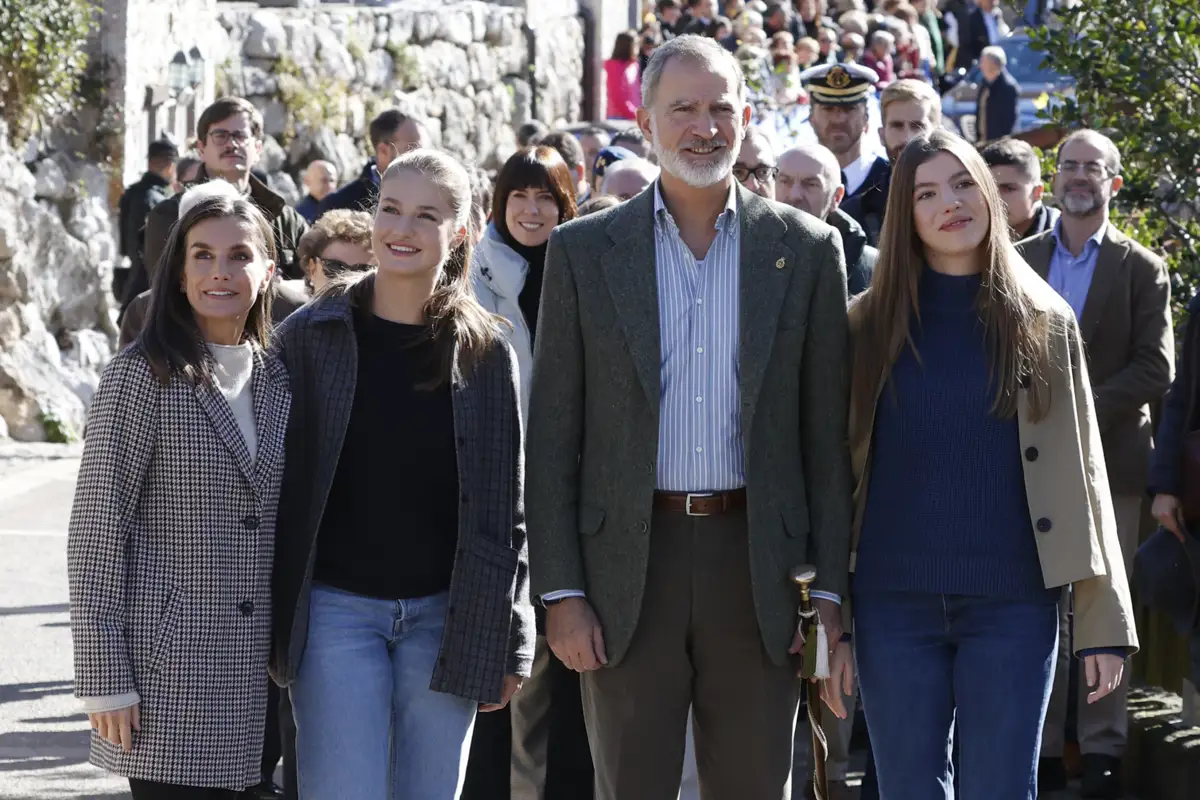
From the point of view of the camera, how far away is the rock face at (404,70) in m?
15.5

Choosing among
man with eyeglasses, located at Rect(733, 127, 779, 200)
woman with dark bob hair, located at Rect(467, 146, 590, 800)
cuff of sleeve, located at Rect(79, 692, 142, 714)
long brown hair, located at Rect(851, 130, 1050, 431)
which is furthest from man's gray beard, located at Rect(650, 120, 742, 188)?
man with eyeglasses, located at Rect(733, 127, 779, 200)

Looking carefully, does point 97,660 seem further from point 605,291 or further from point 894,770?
point 894,770

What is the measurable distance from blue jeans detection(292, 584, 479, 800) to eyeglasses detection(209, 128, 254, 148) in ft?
12.4

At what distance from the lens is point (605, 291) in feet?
13.3

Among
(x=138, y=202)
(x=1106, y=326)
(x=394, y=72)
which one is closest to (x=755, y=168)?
(x=1106, y=326)

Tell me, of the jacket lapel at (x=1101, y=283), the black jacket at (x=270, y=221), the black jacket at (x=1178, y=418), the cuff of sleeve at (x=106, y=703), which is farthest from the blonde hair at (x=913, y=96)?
the cuff of sleeve at (x=106, y=703)

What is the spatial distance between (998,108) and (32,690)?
11.5 meters

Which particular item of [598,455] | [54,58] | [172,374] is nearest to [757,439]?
[598,455]

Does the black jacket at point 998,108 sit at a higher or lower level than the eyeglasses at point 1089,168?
higher

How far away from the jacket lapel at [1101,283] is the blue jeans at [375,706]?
127 inches

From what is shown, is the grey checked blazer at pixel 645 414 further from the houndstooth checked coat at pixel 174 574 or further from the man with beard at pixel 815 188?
the man with beard at pixel 815 188

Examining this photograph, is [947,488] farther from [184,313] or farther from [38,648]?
[38,648]

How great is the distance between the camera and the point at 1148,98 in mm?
7191

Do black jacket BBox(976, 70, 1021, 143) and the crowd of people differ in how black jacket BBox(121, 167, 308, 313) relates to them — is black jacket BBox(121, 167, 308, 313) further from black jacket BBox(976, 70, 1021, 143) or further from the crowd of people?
black jacket BBox(976, 70, 1021, 143)
